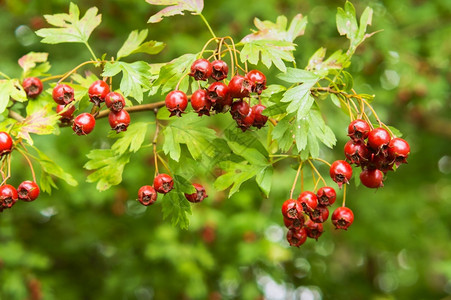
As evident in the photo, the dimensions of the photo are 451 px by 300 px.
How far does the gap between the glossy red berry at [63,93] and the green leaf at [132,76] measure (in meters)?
0.18

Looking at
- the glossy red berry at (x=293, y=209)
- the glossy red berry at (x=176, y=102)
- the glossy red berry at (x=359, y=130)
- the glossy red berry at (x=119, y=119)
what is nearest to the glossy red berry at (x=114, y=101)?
the glossy red berry at (x=119, y=119)

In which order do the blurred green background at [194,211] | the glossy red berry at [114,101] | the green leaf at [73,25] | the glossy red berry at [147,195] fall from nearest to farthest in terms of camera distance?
the glossy red berry at [114,101], the glossy red berry at [147,195], the green leaf at [73,25], the blurred green background at [194,211]

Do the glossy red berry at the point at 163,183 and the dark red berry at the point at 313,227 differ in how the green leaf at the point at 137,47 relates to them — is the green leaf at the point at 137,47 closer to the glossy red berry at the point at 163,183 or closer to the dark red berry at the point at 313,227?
the glossy red berry at the point at 163,183

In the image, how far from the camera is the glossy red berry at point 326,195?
6.28ft

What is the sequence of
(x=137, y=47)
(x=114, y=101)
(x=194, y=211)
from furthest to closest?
(x=194, y=211) < (x=137, y=47) < (x=114, y=101)

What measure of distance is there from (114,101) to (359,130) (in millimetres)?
870

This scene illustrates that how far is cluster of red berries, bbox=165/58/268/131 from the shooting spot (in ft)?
5.76

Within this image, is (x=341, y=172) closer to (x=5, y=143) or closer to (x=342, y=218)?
(x=342, y=218)

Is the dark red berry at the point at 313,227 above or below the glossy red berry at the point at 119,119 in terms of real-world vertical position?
below

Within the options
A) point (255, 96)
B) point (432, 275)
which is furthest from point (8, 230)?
point (432, 275)

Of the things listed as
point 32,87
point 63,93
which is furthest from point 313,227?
point 32,87

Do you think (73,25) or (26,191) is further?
(73,25)

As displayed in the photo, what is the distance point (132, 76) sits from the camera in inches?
76.1

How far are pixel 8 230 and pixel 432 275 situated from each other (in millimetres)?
7505
